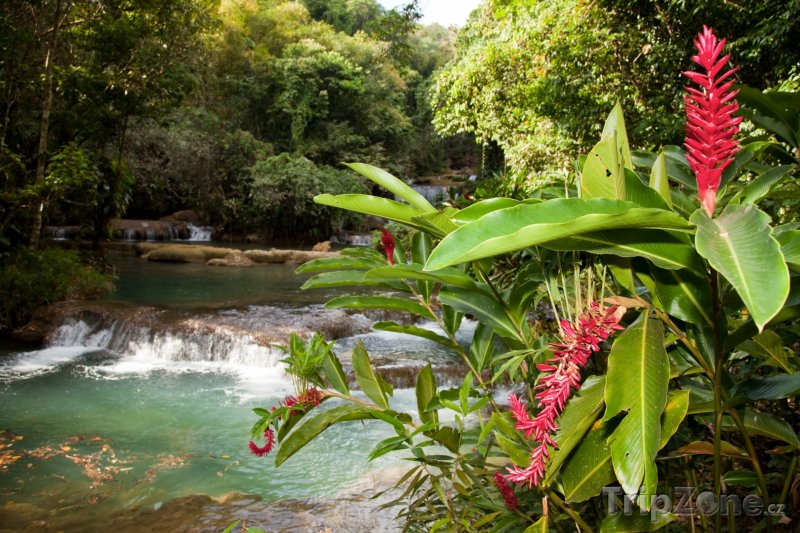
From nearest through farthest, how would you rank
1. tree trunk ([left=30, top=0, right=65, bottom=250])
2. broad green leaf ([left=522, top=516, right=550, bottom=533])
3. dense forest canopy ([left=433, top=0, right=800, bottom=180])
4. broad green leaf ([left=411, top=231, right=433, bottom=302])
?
broad green leaf ([left=522, top=516, right=550, bottom=533]) < broad green leaf ([left=411, top=231, right=433, bottom=302]) < dense forest canopy ([left=433, top=0, right=800, bottom=180]) < tree trunk ([left=30, top=0, right=65, bottom=250])

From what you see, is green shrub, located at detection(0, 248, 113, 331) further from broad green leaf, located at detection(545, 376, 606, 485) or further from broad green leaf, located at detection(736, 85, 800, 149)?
broad green leaf, located at detection(736, 85, 800, 149)

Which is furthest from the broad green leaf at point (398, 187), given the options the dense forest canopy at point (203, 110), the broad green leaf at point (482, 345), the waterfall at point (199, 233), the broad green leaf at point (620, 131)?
the waterfall at point (199, 233)

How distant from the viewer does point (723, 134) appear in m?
0.66

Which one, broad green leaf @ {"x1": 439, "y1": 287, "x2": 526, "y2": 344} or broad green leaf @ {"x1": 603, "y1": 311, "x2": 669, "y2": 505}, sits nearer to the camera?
broad green leaf @ {"x1": 603, "y1": 311, "x2": 669, "y2": 505}

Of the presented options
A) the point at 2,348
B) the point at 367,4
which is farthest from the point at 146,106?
the point at 367,4

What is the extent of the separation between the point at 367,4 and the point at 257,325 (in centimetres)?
3178

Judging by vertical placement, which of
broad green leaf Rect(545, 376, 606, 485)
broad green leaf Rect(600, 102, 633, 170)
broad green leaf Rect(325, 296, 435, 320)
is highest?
broad green leaf Rect(600, 102, 633, 170)

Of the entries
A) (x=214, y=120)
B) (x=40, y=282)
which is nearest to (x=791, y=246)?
(x=40, y=282)

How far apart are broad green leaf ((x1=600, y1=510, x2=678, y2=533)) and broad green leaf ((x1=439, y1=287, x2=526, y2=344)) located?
15.9 inches

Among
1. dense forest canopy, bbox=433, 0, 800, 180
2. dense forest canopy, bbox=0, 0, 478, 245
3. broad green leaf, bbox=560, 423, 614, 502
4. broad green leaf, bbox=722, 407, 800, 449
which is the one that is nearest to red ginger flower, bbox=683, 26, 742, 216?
broad green leaf, bbox=560, 423, 614, 502

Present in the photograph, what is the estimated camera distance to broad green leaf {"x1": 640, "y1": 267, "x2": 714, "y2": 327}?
0.83 m

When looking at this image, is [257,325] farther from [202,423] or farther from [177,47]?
[177,47]

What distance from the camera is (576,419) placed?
835mm

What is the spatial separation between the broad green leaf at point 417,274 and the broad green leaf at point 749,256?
438mm
